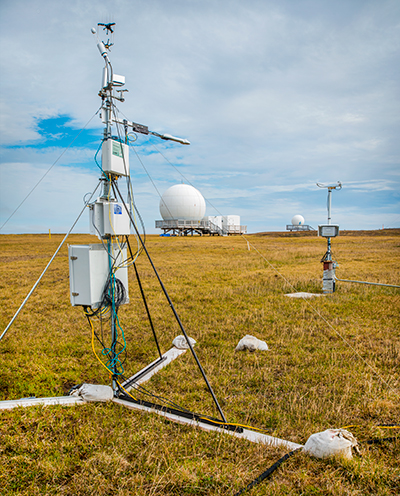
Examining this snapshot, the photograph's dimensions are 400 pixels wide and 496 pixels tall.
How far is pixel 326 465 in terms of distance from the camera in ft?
8.34

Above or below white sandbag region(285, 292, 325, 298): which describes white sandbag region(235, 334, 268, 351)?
below

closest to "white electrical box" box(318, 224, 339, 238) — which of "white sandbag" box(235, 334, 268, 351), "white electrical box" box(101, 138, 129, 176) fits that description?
"white sandbag" box(235, 334, 268, 351)

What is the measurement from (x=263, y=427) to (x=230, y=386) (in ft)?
2.64

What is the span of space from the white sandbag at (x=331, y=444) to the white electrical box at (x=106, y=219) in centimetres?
277

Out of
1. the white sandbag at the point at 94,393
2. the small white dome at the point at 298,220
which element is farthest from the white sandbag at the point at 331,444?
the small white dome at the point at 298,220

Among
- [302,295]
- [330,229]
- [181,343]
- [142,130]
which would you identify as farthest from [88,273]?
[330,229]

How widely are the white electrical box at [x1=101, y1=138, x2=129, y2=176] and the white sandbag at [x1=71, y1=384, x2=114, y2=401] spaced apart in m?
2.53

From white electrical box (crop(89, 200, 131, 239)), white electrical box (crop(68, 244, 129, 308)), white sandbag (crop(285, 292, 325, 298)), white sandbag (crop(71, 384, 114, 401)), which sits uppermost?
white electrical box (crop(89, 200, 131, 239))

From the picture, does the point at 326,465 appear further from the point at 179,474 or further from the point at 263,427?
the point at 179,474

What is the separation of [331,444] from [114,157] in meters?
3.48

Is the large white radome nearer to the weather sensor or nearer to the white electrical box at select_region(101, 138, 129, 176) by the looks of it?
the weather sensor

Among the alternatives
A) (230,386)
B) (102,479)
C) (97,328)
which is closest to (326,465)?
(230,386)

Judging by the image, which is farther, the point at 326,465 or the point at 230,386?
the point at 230,386

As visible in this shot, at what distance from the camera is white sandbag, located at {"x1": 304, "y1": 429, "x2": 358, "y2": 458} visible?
2551mm
